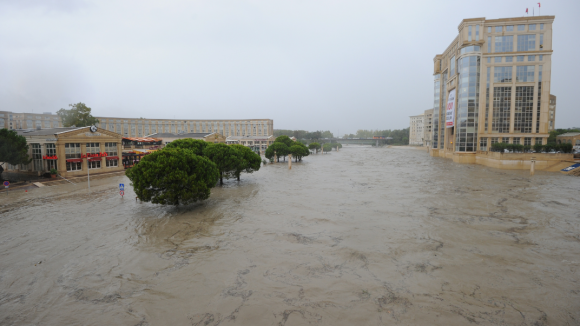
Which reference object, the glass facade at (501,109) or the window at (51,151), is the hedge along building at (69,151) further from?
the glass facade at (501,109)

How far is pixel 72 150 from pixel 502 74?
7352 cm

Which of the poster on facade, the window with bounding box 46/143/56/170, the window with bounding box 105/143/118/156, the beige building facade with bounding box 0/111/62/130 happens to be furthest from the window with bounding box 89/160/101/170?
the beige building facade with bounding box 0/111/62/130

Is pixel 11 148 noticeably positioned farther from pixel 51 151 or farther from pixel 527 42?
pixel 527 42

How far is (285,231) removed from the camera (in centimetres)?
1683

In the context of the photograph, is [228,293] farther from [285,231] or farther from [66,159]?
[66,159]

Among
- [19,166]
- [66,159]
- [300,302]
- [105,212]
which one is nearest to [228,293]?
[300,302]

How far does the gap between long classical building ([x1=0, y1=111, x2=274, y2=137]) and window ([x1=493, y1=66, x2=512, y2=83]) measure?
305 ft

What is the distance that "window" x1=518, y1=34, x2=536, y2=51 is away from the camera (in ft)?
174

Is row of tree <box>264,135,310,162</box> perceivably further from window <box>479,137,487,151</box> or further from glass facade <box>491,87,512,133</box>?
glass facade <box>491,87,512,133</box>

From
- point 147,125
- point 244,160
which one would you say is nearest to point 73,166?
point 244,160

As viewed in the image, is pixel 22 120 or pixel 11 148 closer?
pixel 11 148

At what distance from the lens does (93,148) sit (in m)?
42.2

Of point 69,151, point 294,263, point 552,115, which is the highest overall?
point 552,115

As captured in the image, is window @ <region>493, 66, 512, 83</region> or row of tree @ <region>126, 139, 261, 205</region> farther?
window @ <region>493, 66, 512, 83</region>
